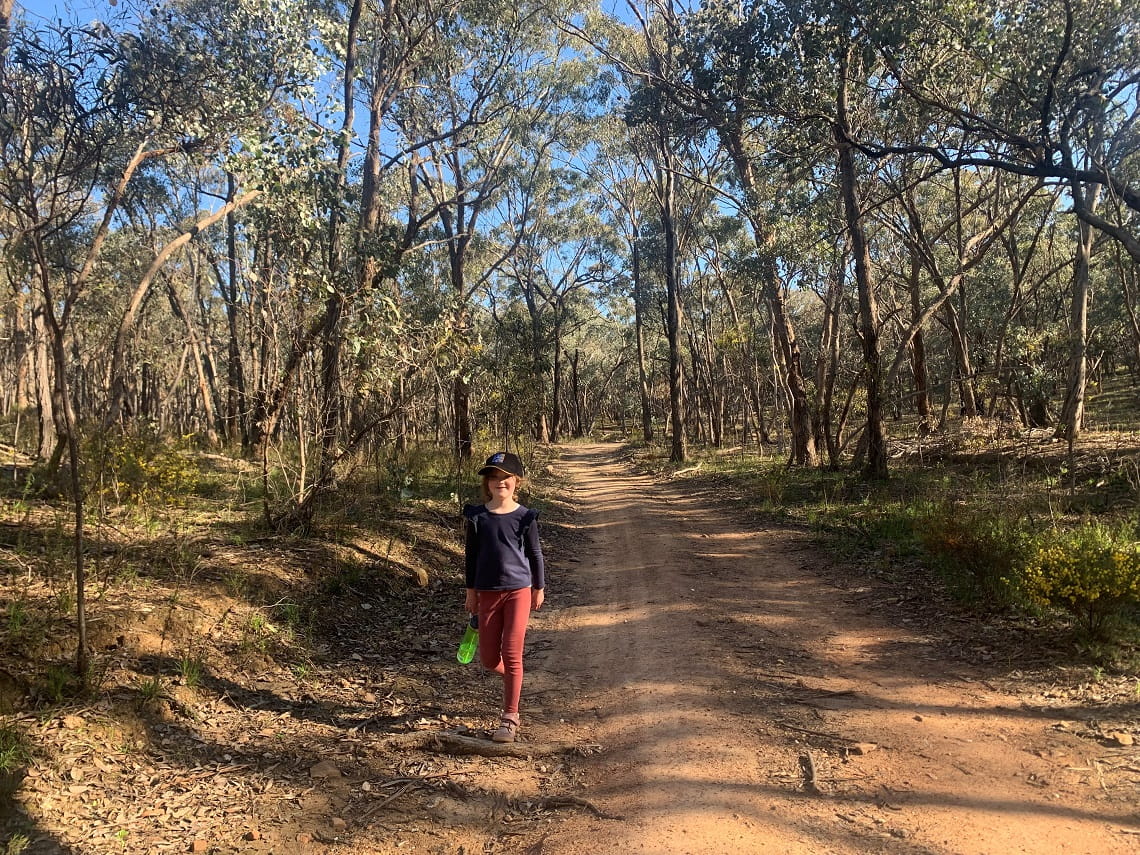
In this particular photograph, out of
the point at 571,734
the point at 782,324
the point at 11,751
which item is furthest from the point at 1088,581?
the point at 782,324

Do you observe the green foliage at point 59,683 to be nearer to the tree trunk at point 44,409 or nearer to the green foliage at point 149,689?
the green foliage at point 149,689

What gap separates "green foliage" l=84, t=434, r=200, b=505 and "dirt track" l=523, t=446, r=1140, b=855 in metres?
4.86

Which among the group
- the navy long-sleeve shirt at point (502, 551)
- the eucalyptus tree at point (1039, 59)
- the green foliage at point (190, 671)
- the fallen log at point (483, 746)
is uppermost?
the eucalyptus tree at point (1039, 59)

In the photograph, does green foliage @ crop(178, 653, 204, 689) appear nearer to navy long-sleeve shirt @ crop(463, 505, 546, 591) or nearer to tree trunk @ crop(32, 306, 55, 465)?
navy long-sleeve shirt @ crop(463, 505, 546, 591)

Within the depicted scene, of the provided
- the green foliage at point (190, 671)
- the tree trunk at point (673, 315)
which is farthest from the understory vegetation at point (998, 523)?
the green foliage at point (190, 671)

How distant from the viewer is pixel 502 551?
12.6 feet

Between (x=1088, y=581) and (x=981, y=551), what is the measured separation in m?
1.64

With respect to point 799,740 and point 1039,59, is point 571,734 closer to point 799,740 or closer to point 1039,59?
point 799,740

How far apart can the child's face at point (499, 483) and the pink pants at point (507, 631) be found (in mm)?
586

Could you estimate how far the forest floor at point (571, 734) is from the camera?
9.50 ft

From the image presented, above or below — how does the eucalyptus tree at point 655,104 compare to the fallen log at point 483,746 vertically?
above

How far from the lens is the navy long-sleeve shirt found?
12.5 ft

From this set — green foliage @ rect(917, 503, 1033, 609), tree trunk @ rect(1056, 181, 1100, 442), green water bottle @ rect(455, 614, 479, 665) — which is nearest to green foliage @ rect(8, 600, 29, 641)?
green water bottle @ rect(455, 614, 479, 665)

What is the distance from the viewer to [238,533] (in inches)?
278
